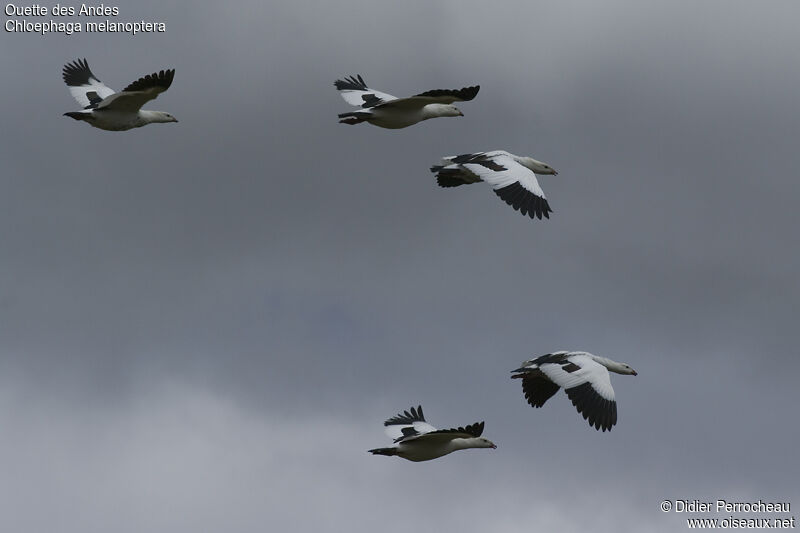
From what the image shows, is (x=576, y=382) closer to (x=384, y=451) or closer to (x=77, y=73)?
(x=384, y=451)

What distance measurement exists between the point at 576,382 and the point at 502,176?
5.00 m

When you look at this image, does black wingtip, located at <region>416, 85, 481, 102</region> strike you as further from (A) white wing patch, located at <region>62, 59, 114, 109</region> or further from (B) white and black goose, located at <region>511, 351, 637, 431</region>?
(A) white wing patch, located at <region>62, 59, 114, 109</region>

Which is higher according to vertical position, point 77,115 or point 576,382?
point 77,115

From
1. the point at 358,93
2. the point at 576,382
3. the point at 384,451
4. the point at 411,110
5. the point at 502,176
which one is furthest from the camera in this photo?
the point at 358,93

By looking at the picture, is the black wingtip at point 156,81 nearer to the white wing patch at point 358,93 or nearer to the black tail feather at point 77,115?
the black tail feather at point 77,115

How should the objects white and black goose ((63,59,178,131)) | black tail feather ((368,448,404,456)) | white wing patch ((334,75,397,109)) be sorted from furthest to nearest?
1. white wing patch ((334,75,397,109))
2. white and black goose ((63,59,178,131))
3. black tail feather ((368,448,404,456))

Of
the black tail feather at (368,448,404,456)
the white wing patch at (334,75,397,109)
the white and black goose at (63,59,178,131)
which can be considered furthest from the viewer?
the white wing patch at (334,75,397,109)

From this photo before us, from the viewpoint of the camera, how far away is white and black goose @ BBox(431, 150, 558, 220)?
33.9m

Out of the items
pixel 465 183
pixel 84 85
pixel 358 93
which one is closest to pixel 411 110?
pixel 465 183

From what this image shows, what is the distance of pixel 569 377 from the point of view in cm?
3334

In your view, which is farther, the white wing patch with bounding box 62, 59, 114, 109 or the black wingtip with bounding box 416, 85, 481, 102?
the white wing patch with bounding box 62, 59, 114, 109

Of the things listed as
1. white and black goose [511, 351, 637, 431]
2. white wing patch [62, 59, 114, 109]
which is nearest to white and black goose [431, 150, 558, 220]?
→ white and black goose [511, 351, 637, 431]

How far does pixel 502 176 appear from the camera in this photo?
34.9 metres

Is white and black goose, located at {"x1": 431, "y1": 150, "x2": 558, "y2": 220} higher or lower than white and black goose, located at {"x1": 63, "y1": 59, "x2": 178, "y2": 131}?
below
